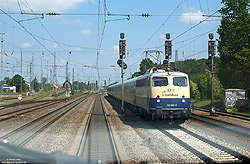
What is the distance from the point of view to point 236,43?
27797 millimetres


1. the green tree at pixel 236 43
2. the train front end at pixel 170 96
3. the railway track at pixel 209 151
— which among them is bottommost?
the railway track at pixel 209 151

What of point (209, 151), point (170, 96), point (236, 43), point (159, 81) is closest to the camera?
point (209, 151)

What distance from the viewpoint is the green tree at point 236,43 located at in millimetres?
26891

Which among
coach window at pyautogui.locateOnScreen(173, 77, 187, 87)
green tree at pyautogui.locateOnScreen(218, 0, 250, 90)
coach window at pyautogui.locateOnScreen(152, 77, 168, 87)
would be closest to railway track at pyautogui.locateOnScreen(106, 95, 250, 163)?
coach window at pyautogui.locateOnScreen(152, 77, 168, 87)

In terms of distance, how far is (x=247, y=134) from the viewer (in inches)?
477

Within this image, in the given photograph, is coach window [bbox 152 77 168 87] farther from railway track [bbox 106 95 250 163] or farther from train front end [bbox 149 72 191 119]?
railway track [bbox 106 95 250 163]

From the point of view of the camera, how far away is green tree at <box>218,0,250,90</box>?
2689 centimetres

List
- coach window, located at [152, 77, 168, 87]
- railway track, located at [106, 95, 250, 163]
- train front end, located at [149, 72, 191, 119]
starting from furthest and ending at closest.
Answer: coach window, located at [152, 77, 168, 87] < train front end, located at [149, 72, 191, 119] < railway track, located at [106, 95, 250, 163]

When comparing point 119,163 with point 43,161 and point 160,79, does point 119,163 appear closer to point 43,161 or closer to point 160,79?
point 43,161

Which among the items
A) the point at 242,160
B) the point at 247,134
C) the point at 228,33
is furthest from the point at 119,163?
the point at 228,33

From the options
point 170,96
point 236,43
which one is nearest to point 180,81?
point 170,96

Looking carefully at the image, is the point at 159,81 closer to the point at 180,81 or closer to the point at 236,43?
the point at 180,81

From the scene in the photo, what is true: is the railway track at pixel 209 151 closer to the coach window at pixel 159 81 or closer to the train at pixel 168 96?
the train at pixel 168 96

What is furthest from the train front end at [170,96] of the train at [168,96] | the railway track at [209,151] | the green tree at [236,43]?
the green tree at [236,43]
